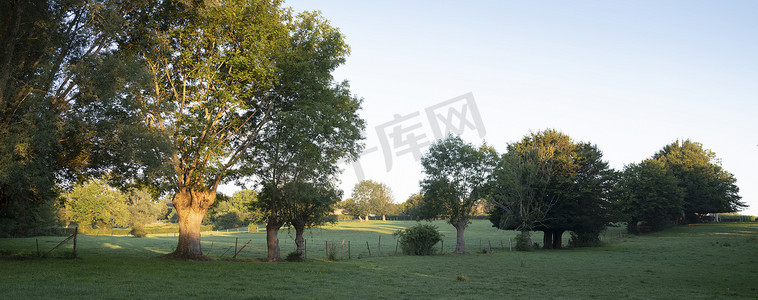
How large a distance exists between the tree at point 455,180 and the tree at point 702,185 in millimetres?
50941

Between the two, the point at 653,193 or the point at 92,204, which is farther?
the point at 92,204

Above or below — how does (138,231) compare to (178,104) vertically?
below

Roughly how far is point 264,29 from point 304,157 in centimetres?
815

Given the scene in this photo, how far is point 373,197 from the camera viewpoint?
177 m

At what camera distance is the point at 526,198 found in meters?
49.8

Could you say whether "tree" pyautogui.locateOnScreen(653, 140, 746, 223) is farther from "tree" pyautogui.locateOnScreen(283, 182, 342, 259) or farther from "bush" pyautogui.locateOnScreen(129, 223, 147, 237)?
"bush" pyautogui.locateOnScreen(129, 223, 147, 237)

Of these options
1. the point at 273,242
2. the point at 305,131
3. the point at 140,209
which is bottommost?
the point at 140,209

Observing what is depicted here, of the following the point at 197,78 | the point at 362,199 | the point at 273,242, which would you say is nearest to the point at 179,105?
the point at 197,78

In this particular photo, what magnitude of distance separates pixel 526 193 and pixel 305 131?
3174 cm

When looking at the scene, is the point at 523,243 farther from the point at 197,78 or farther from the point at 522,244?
the point at 197,78

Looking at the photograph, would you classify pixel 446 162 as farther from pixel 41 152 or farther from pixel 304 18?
pixel 41 152

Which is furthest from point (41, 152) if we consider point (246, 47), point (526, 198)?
point (526, 198)

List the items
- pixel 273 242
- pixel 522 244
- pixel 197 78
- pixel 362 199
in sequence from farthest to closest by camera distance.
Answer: pixel 362 199, pixel 522 244, pixel 273 242, pixel 197 78

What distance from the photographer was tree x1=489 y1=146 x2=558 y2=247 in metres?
48.2
